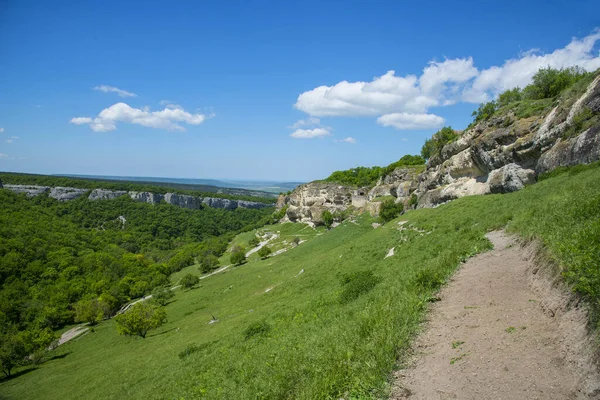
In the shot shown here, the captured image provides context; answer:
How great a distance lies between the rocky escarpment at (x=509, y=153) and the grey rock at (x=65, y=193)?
20439 cm

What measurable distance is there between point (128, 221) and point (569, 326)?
195 m

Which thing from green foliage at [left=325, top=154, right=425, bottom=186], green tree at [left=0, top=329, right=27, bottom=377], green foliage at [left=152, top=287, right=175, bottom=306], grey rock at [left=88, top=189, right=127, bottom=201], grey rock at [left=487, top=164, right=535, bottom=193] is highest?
green foliage at [left=325, top=154, right=425, bottom=186]

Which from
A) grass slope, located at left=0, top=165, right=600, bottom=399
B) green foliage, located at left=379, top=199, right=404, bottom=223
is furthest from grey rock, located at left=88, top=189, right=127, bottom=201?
green foliage, located at left=379, top=199, right=404, bottom=223

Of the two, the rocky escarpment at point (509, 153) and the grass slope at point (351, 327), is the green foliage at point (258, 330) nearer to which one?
the grass slope at point (351, 327)

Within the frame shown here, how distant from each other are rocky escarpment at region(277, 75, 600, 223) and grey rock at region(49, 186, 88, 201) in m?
204

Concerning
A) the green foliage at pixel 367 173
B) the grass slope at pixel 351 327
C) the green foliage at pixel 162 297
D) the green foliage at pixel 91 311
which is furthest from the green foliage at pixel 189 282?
the green foliage at pixel 367 173

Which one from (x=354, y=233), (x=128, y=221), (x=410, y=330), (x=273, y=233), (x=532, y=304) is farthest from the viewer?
(x=128, y=221)

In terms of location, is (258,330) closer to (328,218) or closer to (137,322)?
(137,322)

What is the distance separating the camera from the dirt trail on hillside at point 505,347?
537cm

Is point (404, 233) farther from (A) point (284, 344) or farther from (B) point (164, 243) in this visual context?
(B) point (164, 243)

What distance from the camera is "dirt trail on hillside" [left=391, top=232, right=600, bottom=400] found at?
5.37m

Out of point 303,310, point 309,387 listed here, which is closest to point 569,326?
point 309,387

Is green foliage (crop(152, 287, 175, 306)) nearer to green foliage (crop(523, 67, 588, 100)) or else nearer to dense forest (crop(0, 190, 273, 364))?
dense forest (crop(0, 190, 273, 364))

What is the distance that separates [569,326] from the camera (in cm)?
621
